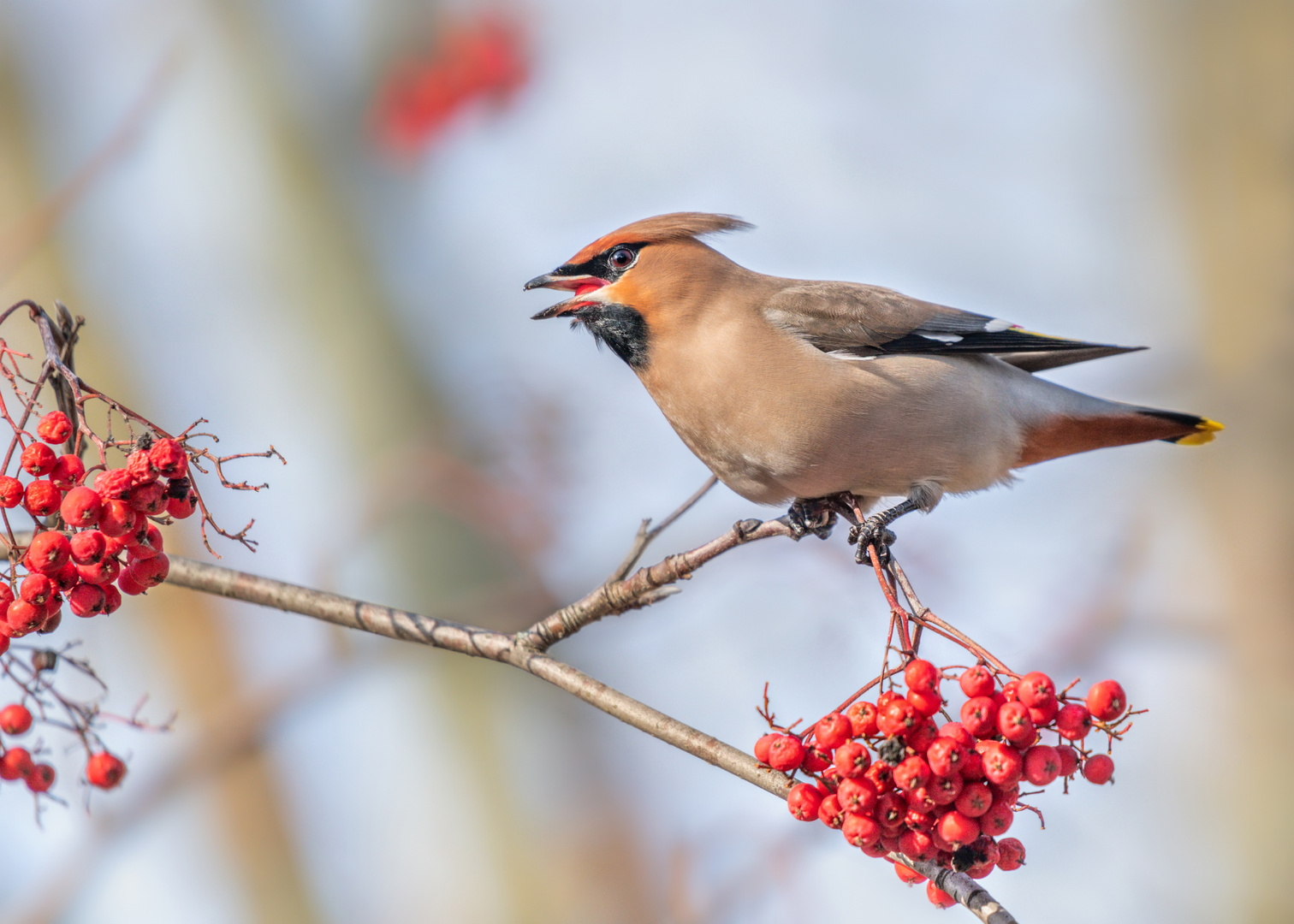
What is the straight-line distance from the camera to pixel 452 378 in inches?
344

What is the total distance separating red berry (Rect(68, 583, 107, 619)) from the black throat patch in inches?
75.1

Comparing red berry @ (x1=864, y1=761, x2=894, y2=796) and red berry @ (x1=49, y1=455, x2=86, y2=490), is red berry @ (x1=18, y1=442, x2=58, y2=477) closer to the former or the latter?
red berry @ (x1=49, y1=455, x2=86, y2=490)

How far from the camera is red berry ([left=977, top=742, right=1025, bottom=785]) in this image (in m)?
2.00

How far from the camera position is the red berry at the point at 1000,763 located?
6.56ft

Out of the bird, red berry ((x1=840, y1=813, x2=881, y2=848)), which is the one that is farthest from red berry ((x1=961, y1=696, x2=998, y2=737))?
the bird

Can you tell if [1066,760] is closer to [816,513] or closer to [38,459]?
[816,513]

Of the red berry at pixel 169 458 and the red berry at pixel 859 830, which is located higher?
the red berry at pixel 169 458

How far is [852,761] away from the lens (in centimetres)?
204

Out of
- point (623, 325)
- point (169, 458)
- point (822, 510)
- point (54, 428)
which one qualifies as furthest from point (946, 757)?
point (623, 325)

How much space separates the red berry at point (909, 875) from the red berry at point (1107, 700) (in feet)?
1.38

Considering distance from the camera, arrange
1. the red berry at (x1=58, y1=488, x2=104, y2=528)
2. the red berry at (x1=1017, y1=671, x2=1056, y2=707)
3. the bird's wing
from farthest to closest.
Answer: the bird's wing, the red berry at (x1=1017, y1=671, x2=1056, y2=707), the red berry at (x1=58, y1=488, x2=104, y2=528)

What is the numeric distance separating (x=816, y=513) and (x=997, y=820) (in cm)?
140

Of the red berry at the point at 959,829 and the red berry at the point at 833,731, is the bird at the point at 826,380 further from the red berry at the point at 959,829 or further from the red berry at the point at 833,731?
the red berry at the point at 959,829

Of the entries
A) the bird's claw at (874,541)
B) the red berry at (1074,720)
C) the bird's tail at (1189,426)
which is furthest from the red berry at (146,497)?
the bird's tail at (1189,426)
